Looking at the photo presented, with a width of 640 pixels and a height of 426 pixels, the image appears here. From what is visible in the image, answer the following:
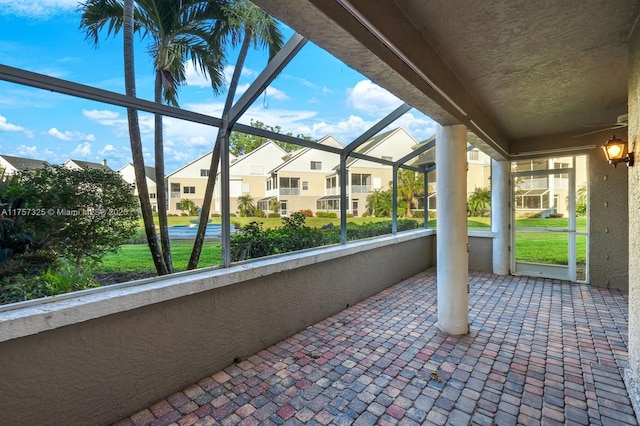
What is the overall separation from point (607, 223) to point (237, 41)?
6371 mm

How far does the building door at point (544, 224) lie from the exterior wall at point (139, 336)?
4866 millimetres

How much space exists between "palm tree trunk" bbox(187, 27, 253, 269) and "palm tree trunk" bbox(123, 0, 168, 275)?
0.33 m

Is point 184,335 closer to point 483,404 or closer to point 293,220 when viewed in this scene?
point 293,220

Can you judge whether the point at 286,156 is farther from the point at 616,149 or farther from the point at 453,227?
the point at 616,149

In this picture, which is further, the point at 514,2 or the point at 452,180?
the point at 452,180

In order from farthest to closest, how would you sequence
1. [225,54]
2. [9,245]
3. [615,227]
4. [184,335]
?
[615,227] → [225,54] → [184,335] → [9,245]

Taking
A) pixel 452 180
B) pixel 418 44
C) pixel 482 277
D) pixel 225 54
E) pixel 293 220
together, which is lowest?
pixel 482 277

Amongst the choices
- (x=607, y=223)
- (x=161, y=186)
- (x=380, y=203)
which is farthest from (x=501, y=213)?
(x=161, y=186)

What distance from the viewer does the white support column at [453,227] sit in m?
3.38

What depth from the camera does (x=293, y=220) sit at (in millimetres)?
3697

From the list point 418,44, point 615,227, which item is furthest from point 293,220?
point 615,227

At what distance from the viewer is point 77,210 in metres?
1.99

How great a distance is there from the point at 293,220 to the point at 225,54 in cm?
191

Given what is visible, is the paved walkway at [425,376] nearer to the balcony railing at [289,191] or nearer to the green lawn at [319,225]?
the green lawn at [319,225]
